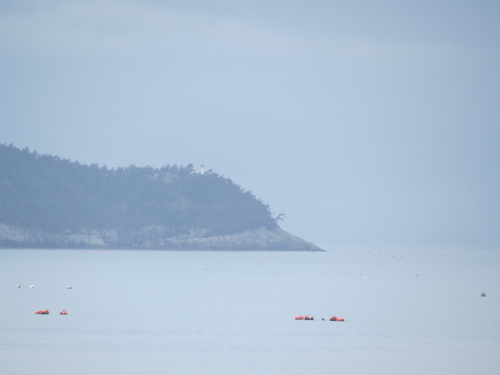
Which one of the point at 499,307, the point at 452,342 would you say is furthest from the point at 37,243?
the point at 452,342

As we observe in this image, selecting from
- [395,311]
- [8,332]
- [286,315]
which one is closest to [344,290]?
[395,311]

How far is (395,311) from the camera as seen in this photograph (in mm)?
47219

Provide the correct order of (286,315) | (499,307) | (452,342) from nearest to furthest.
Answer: (452,342) < (286,315) < (499,307)

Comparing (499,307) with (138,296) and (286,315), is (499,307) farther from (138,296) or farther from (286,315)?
(138,296)

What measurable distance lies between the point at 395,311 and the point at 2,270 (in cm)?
5114

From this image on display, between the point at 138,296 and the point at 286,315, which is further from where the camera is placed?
the point at 138,296

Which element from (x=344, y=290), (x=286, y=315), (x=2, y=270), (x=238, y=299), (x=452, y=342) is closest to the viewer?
(x=452, y=342)

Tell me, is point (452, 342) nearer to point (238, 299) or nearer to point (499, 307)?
point (499, 307)

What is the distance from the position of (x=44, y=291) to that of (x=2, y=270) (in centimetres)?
2915

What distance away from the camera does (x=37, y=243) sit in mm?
185875

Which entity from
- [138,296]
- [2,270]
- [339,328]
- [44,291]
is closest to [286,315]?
[339,328]

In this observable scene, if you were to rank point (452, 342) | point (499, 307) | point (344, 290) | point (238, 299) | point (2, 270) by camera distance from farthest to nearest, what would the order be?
point (2, 270) < point (344, 290) < point (238, 299) < point (499, 307) < point (452, 342)

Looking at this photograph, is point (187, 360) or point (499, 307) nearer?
point (187, 360)

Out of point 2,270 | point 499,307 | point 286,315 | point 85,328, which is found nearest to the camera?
point 85,328
